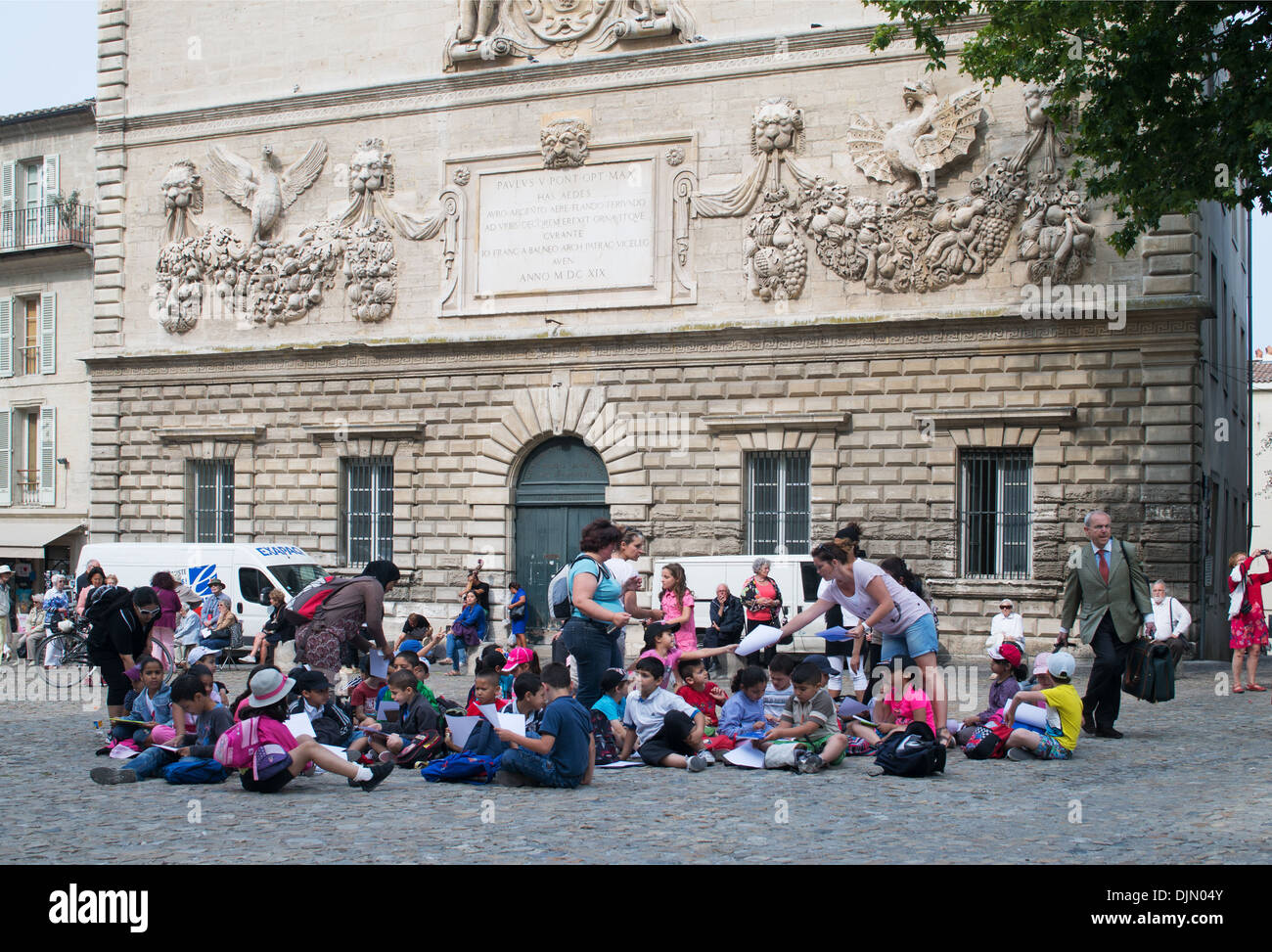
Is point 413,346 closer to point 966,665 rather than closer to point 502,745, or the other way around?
point 966,665

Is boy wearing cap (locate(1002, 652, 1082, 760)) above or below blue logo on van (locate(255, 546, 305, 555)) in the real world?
below

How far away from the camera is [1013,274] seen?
21516mm

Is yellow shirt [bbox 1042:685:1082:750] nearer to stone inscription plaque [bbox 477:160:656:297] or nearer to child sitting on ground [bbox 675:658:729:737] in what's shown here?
child sitting on ground [bbox 675:658:729:737]

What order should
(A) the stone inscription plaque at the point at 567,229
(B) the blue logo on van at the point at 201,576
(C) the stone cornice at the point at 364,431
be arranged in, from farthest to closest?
(C) the stone cornice at the point at 364,431, (A) the stone inscription plaque at the point at 567,229, (B) the blue logo on van at the point at 201,576

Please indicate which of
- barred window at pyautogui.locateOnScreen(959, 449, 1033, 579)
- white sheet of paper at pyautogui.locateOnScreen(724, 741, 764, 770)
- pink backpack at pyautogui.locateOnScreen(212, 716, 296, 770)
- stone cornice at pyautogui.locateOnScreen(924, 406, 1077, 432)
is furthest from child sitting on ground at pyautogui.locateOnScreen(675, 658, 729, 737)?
stone cornice at pyautogui.locateOnScreen(924, 406, 1077, 432)

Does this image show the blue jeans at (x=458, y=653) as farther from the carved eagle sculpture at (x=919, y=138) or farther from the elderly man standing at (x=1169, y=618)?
the elderly man standing at (x=1169, y=618)

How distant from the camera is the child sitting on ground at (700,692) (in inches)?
482

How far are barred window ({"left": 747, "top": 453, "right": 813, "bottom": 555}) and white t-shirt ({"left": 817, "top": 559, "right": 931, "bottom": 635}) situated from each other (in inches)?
464

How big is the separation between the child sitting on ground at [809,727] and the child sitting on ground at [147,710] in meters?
4.78

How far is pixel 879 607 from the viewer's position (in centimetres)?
1080

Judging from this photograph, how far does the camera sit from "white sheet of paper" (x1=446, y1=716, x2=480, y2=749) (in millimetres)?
10711

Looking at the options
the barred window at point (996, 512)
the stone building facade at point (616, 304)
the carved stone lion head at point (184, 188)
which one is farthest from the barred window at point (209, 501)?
the barred window at point (996, 512)

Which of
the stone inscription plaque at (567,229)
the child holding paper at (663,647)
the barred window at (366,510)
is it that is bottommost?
the child holding paper at (663,647)
